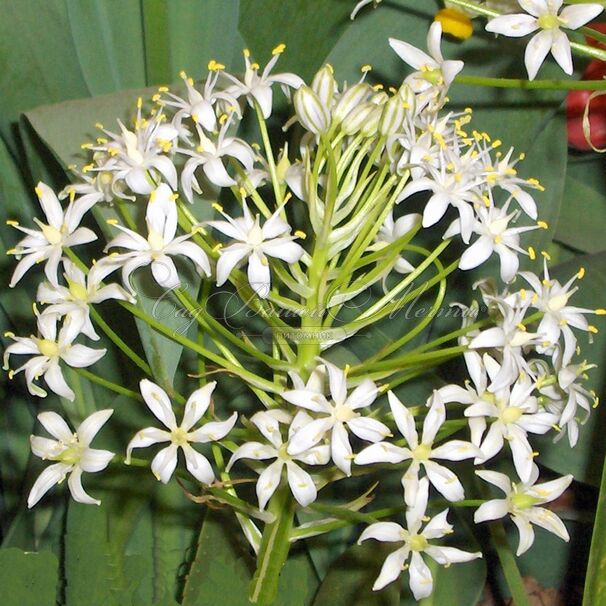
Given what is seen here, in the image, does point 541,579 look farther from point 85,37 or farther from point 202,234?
point 85,37

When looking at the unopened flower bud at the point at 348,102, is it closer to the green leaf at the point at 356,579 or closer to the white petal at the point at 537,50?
the white petal at the point at 537,50

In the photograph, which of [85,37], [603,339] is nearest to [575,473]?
[603,339]

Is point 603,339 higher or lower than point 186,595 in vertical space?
higher

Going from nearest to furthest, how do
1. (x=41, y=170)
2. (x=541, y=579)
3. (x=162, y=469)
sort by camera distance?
(x=162, y=469) < (x=41, y=170) < (x=541, y=579)

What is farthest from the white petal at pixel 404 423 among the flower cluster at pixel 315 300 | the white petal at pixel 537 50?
the white petal at pixel 537 50

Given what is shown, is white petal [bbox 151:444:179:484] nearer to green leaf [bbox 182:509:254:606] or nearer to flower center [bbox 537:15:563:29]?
green leaf [bbox 182:509:254:606]

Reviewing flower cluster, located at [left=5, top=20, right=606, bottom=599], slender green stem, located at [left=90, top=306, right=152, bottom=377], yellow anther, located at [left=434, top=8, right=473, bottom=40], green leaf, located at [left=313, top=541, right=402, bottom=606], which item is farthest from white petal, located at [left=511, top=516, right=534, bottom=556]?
yellow anther, located at [left=434, top=8, right=473, bottom=40]
